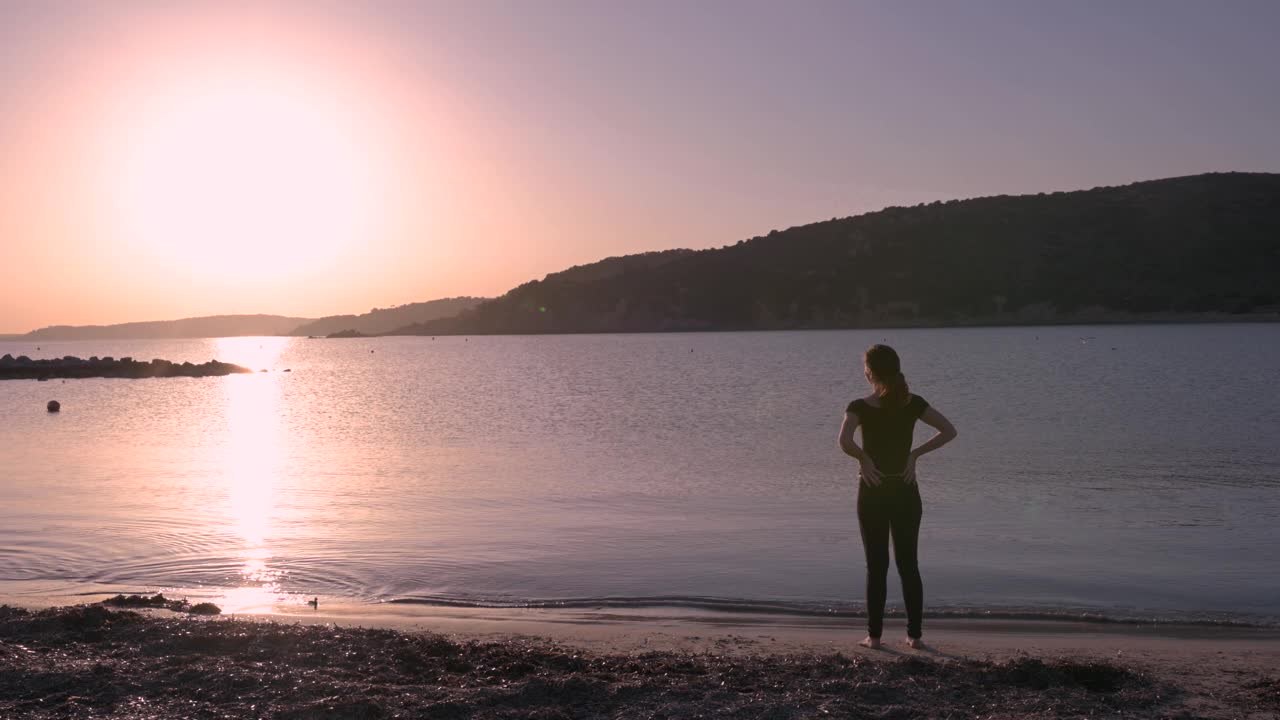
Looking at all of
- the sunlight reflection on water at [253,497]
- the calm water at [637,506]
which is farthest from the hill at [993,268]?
the sunlight reflection on water at [253,497]

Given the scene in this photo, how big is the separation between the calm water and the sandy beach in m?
1.02

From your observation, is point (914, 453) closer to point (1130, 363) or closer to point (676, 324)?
point (1130, 363)

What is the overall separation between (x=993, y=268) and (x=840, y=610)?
158 meters

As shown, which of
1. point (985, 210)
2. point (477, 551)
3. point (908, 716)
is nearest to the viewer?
point (908, 716)

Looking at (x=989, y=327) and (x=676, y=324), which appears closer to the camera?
(x=989, y=327)

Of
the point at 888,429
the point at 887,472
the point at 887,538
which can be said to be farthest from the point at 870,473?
the point at 887,538

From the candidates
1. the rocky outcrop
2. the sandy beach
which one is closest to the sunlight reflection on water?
the sandy beach

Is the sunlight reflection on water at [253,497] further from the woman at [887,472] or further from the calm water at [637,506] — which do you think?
the woman at [887,472]

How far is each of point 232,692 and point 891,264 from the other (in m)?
160

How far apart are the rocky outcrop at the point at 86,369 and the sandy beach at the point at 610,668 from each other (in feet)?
228


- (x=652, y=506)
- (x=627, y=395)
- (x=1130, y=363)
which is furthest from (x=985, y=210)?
(x=652, y=506)

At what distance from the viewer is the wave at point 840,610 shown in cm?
797

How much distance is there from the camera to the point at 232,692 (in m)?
5.96

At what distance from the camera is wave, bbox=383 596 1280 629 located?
797cm
